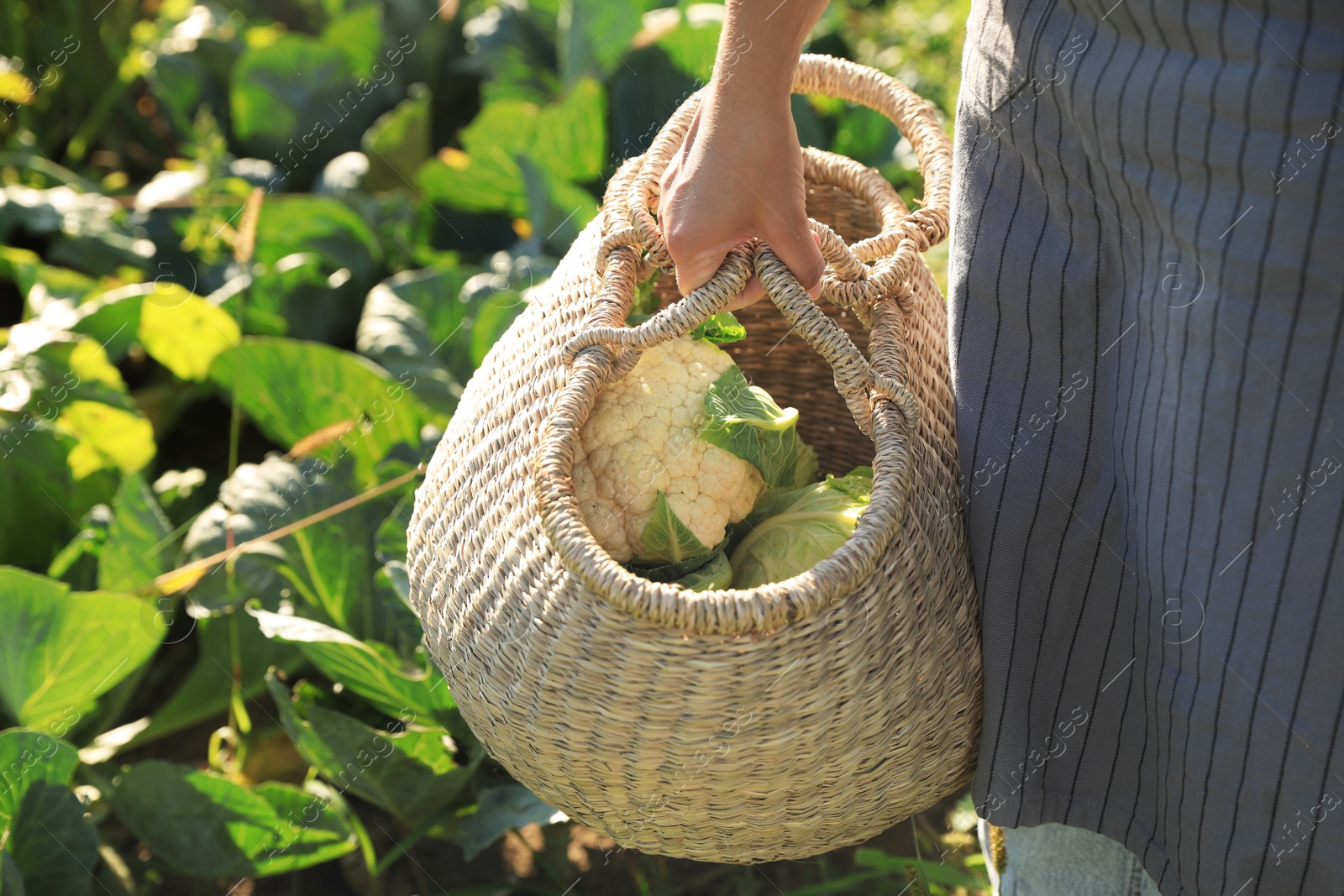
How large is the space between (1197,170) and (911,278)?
1.11ft

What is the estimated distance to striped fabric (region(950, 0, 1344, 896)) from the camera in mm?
746

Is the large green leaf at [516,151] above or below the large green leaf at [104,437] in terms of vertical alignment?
above

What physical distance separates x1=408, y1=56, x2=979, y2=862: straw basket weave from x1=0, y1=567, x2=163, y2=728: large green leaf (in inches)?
29.1

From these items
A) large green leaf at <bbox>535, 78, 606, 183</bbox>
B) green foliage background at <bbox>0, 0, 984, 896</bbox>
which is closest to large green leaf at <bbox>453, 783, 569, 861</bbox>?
green foliage background at <bbox>0, 0, 984, 896</bbox>

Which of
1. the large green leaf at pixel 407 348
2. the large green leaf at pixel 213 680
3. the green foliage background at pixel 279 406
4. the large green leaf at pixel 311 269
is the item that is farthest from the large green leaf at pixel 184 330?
the large green leaf at pixel 213 680

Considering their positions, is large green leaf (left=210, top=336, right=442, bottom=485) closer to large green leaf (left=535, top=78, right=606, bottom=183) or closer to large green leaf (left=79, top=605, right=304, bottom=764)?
large green leaf (left=79, top=605, right=304, bottom=764)

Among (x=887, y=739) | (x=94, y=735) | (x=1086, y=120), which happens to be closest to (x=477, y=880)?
(x=94, y=735)

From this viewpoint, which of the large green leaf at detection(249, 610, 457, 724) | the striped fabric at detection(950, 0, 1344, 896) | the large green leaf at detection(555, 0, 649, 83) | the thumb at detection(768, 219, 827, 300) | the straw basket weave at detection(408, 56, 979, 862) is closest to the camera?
the striped fabric at detection(950, 0, 1344, 896)

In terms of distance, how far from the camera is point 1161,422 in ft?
2.77

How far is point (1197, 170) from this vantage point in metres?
0.77

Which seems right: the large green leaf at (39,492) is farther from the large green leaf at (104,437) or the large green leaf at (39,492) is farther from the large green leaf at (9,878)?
the large green leaf at (9,878)

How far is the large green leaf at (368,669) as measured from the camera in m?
1.42

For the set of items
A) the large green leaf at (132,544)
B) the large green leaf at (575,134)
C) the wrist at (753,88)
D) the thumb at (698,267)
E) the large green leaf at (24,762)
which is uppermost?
the wrist at (753,88)

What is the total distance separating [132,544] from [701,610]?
1.28 m
